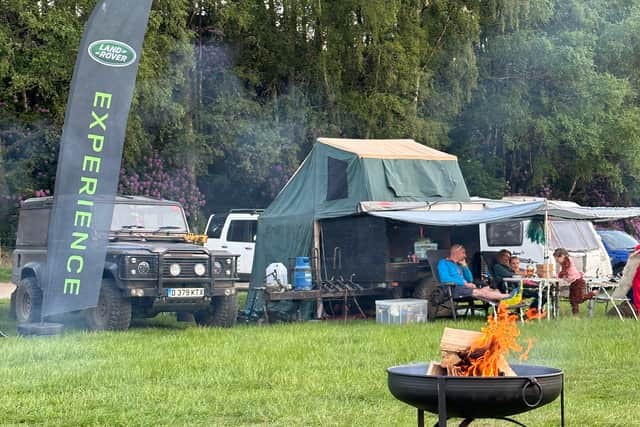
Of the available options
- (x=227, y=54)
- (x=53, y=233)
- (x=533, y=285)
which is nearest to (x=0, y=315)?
(x=53, y=233)

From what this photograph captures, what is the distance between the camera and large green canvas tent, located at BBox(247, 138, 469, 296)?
16.1 meters

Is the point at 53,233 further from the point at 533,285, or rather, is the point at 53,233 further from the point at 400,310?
the point at 533,285

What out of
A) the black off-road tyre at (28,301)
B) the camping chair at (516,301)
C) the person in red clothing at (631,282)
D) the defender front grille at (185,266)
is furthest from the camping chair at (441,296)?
the black off-road tyre at (28,301)

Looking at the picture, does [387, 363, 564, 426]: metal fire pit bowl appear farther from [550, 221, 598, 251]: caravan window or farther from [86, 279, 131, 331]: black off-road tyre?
[550, 221, 598, 251]: caravan window

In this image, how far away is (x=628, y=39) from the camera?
1412 inches

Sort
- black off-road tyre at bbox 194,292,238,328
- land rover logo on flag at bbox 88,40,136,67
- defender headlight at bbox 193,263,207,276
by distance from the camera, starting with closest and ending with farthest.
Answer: land rover logo on flag at bbox 88,40,136,67
defender headlight at bbox 193,263,207,276
black off-road tyre at bbox 194,292,238,328

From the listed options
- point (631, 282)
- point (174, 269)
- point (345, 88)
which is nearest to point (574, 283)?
point (631, 282)

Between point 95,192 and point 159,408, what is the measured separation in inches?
175

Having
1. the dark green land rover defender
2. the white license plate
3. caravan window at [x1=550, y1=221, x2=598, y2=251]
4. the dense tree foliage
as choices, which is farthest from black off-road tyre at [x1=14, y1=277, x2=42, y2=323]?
the dense tree foliage

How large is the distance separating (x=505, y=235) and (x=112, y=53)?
36.6 feet

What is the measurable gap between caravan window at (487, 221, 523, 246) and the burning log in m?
15.4

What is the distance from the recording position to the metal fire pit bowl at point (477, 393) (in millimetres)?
5059

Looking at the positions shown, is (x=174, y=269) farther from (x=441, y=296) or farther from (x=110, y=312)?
(x=441, y=296)

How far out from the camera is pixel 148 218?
14.6 m
